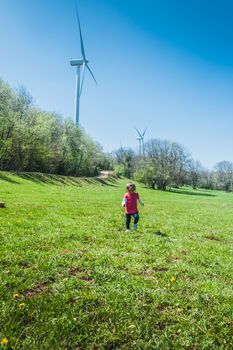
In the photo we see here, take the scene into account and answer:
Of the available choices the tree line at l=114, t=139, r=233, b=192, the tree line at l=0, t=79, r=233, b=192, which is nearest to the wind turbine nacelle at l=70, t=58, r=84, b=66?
the tree line at l=0, t=79, r=233, b=192

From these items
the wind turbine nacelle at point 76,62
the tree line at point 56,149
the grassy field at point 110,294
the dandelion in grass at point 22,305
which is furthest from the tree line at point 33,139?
the dandelion in grass at point 22,305

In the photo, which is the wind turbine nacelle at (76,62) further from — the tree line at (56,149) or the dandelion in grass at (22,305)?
the dandelion in grass at (22,305)

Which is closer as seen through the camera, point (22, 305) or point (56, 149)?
point (22, 305)

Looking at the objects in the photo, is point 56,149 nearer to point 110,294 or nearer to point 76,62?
point 76,62

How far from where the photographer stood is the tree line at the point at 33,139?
50.4 metres

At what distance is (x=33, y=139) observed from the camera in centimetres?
5616

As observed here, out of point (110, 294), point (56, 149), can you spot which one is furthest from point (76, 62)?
point (110, 294)

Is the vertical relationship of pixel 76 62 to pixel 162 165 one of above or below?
above

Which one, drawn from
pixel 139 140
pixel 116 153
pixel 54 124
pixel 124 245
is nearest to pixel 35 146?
pixel 54 124

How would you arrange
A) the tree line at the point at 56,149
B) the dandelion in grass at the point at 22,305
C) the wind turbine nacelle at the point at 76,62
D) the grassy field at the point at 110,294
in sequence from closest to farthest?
the grassy field at the point at 110,294, the dandelion in grass at the point at 22,305, the tree line at the point at 56,149, the wind turbine nacelle at the point at 76,62

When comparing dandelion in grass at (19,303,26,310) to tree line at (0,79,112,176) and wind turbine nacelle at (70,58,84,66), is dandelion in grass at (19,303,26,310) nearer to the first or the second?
tree line at (0,79,112,176)

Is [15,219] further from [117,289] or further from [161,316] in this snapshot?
[161,316]

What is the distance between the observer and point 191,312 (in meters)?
5.40

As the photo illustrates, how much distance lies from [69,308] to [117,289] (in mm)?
1363
